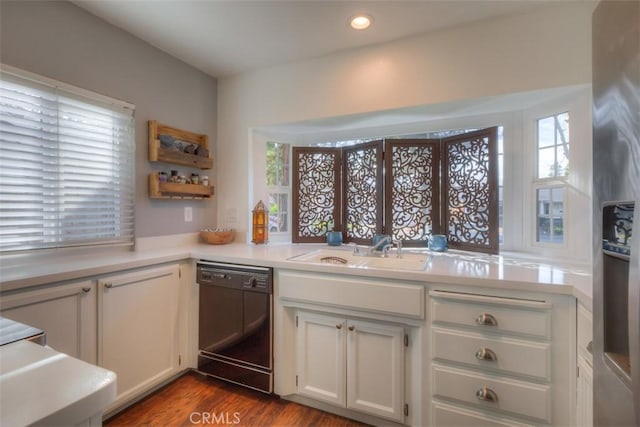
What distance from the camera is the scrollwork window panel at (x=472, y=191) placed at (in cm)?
189

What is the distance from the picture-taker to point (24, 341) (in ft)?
2.04

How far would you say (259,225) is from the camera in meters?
2.51

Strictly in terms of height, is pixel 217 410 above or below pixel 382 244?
below

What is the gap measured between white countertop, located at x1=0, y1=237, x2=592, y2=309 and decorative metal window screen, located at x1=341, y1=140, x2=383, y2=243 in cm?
56

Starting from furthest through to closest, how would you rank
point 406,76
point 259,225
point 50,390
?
point 259,225 → point 406,76 → point 50,390

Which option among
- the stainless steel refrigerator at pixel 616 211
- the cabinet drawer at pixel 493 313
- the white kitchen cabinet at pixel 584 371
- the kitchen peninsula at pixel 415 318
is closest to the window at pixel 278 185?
the kitchen peninsula at pixel 415 318

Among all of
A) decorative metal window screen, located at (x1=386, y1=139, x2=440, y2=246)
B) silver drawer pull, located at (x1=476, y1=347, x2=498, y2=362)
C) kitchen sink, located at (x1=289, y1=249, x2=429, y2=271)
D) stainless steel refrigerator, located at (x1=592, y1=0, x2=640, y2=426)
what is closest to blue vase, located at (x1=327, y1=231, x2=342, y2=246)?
kitchen sink, located at (x1=289, y1=249, x2=429, y2=271)

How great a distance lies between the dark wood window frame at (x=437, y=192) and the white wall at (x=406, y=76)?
0.35 meters

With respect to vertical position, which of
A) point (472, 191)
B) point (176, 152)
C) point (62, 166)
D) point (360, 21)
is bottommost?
point (472, 191)

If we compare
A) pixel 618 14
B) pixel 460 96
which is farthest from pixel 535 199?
pixel 618 14

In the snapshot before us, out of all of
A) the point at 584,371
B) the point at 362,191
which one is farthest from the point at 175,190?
the point at 584,371

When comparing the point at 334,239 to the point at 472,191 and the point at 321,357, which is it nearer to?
the point at 321,357

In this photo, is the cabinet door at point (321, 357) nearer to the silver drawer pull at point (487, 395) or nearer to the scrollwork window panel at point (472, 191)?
the silver drawer pull at point (487, 395)

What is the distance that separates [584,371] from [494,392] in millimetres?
379
